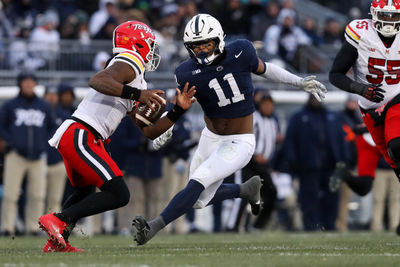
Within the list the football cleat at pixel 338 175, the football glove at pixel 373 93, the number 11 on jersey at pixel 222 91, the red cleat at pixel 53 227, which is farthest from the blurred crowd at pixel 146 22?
the red cleat at pixel 53 227

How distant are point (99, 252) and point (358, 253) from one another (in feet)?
6.71

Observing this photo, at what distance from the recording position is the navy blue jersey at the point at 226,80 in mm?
7902

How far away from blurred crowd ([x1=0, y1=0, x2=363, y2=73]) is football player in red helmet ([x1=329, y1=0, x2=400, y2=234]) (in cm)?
594

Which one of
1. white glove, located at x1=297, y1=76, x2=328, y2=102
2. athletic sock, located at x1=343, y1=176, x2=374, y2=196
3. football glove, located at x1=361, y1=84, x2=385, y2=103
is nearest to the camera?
football glove, located at x1=361, y1=84, x2=385, y2=103

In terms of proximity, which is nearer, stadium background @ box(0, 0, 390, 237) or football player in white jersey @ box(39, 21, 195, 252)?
football player in white jersey @ box(39, 21, 195, 252)

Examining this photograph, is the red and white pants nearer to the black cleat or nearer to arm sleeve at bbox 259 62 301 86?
arm sleeve at bbox 259 62 301 86

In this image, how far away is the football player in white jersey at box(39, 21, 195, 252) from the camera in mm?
7137

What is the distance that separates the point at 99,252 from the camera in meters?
7.43

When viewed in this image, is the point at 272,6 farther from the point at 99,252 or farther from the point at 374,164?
the point at 99,252

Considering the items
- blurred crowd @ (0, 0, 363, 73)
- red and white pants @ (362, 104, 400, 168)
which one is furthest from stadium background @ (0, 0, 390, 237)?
red and white pants @ (362, 104, 400, 168)

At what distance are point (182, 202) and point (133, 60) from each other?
120cm

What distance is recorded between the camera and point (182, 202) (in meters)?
7.45

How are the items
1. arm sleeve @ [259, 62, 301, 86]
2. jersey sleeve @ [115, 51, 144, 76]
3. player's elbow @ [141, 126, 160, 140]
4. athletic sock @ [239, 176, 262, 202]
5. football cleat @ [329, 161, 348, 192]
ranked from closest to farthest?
jersey sleeve @ [115, 51, 144, 76], player's elbow @ [141, 126, 160, 140], arm sleeve @ [259, 62, 301, 86], athletic sock @ [239, 176, 262, 202], football cleat @ [329, 161, 348, 192]

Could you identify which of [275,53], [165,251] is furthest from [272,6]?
[165,251]
